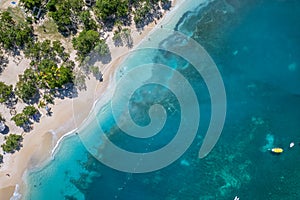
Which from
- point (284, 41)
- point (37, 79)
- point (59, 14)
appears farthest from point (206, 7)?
point (37, 79)

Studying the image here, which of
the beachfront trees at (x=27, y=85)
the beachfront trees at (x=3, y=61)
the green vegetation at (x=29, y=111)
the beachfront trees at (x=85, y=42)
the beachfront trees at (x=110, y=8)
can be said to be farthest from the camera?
the beachfront trees at (x=3, y=61)

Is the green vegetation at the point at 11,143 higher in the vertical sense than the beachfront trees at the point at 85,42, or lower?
lower

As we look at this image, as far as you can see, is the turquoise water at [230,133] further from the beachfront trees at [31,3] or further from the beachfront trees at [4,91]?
the beachfront trees at [31,3]

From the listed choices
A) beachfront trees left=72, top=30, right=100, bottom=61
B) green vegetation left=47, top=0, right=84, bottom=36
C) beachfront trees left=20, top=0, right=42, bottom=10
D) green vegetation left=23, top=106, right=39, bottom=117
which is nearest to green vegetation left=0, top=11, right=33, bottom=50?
beachfront trees left=20, top=0, right=42, bottom=10

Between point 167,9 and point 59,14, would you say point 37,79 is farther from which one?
point 167,9

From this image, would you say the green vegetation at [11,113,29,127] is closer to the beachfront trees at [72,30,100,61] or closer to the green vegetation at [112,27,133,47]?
the beachfront trees at [72,30,100,61]

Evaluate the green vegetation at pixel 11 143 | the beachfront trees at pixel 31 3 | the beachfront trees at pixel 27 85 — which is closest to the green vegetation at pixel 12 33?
the beachfront trees at pixel 31 3

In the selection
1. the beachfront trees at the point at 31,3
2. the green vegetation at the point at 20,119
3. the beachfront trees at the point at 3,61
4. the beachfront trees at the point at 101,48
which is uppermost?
the beachfront trees at the point at 31,3
